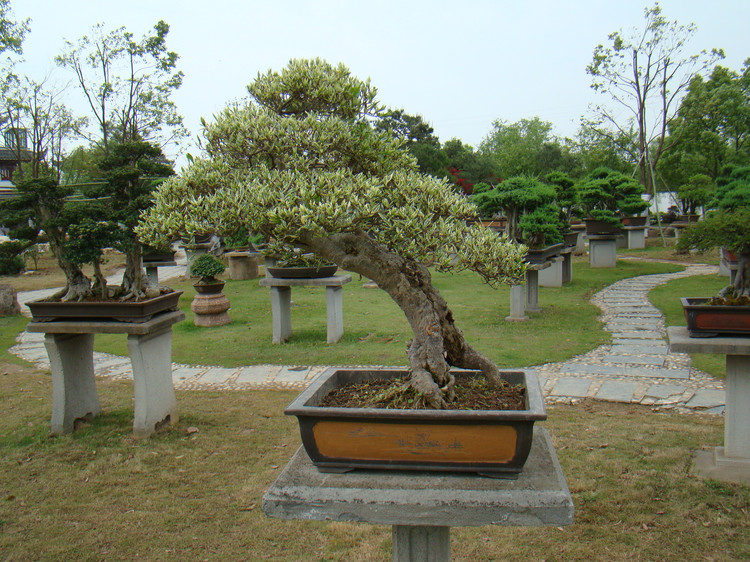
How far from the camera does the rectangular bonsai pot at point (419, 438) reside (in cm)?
186

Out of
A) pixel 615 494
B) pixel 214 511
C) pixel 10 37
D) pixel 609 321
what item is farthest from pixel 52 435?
pixel 10 37

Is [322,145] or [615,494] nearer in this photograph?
A: [322,145]

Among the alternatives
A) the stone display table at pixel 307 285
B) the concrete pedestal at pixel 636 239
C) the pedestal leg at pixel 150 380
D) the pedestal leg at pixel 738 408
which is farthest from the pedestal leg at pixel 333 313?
the concrete pedestal at pixel 636 239

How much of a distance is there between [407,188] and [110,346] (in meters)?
7.52

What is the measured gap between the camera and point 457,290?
41.8 feet

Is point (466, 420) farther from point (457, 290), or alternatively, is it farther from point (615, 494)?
point (457, 290)

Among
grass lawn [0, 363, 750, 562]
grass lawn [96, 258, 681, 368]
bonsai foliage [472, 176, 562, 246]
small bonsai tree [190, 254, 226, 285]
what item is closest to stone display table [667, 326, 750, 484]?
grass lawn [0, 363, 750, 562]

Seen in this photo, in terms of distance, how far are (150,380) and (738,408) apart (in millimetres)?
4234

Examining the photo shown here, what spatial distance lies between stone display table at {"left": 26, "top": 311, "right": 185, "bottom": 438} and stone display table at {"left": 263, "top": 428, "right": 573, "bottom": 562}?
109 inches

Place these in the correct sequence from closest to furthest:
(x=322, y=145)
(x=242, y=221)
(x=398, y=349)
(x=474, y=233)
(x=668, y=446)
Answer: (x=242, y=221), (x=322, y=145), (x=474, y=233), (x=668, y=446), (x=398, y=349)

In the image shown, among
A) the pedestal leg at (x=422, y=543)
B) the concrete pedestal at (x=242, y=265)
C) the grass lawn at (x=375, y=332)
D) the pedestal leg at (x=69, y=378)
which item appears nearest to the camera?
the pedestal leg at (x=422, y=543)

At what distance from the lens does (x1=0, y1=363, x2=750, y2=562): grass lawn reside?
9.79 ft

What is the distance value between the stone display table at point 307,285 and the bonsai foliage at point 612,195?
9610 mm

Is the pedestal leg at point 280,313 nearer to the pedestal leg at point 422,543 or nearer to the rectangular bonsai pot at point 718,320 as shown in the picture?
the rectangular bonsai pot at point 718,320
